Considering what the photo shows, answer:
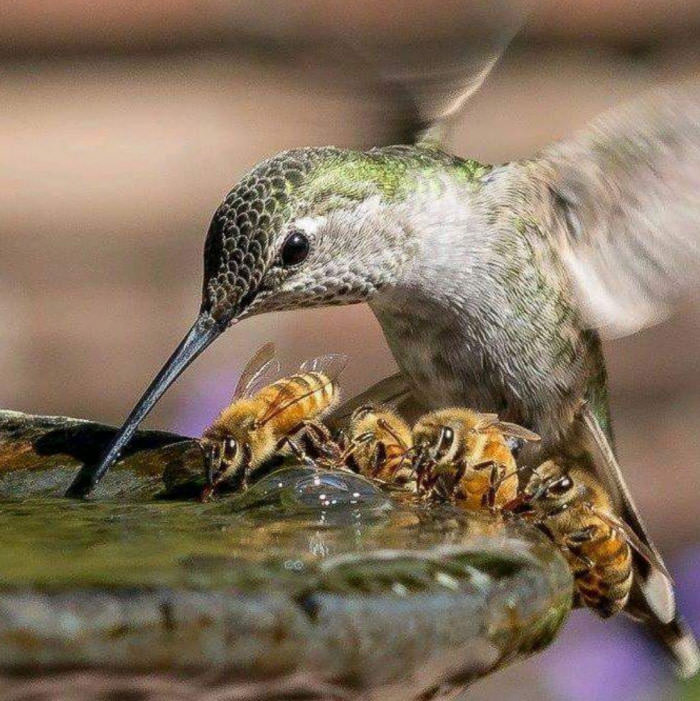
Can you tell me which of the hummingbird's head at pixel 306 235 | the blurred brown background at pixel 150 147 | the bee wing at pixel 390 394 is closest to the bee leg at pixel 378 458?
the hummingbird's head at pixel 306 235

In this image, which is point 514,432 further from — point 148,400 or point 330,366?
point 148,400

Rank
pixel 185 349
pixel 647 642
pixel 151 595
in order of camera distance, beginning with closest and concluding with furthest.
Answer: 1. pixel 151 595
2. pixel 185 349
3. pixel 647 642

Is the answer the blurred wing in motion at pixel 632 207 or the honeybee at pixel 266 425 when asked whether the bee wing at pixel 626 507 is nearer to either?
the blurred wing in motion at pixel 632 207

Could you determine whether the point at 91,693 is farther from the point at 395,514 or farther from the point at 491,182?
the point at 491,182

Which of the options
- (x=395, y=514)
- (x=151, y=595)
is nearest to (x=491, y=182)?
(x=395, y=514)

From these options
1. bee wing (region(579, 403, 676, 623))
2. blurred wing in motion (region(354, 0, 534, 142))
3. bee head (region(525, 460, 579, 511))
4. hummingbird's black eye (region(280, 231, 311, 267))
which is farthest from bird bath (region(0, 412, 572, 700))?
blurred wing in motion (region(354, 0, 534, 142))

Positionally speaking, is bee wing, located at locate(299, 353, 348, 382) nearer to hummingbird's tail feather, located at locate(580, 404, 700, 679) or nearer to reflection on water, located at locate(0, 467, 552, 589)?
reflection on water, located at locate(0, 467, 552, 589)
